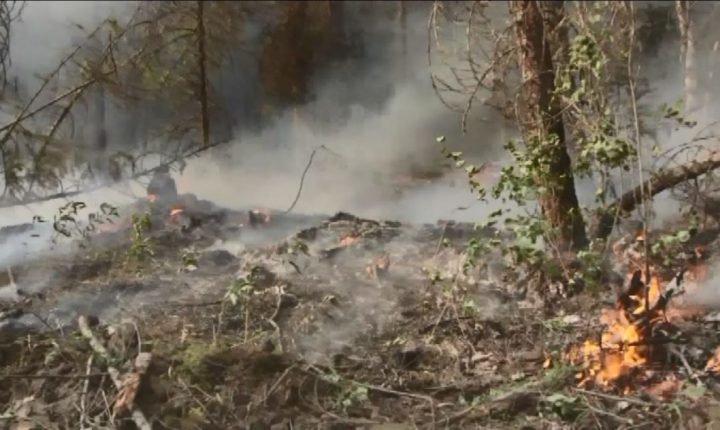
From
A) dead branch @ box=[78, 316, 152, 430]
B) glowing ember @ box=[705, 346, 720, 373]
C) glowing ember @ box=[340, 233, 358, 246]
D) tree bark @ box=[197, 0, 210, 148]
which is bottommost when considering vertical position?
dead branch @ box=[78, 316, 152, 430]

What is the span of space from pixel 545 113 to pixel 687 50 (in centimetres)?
350

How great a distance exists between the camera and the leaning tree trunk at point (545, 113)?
17.8ft

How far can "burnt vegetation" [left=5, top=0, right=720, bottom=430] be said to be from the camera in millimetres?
4246

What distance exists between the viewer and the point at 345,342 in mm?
5027

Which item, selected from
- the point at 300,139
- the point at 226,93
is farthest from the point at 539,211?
the point at 226,93

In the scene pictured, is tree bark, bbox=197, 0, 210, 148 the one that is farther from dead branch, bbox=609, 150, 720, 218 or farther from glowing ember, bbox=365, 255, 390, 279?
dead branch, bbox=609, 150, 720, 218

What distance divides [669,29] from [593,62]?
4.48m

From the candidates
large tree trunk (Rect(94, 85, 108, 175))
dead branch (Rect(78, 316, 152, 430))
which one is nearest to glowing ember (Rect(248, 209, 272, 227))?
large tree trunk (Rect(94, 85, 108, 175))

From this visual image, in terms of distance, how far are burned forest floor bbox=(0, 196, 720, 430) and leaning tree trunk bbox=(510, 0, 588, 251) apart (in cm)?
39

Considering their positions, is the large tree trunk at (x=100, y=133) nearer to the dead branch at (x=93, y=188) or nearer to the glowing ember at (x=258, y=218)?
the dead branch at (x=93, y=188)

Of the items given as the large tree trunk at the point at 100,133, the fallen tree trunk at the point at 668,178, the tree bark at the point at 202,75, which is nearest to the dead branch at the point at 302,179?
Result: the tree bark at the point at 202,75

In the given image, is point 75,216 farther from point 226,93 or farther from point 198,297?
point 226,93

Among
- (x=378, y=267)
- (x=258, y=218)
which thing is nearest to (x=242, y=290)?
(x=378, y=267)

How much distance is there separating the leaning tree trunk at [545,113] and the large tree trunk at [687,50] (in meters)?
2.43
